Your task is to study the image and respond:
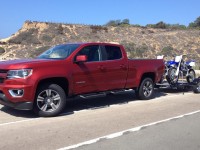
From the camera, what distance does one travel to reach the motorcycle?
45.5 ft

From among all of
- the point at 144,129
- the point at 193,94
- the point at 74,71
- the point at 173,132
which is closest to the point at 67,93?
the point at 74,71

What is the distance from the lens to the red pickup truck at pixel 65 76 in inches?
328

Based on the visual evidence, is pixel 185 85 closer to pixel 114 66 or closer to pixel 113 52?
pixel 113 52

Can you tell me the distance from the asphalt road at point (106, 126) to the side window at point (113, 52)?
56.6 inches

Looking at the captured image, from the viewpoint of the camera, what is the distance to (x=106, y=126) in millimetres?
7969

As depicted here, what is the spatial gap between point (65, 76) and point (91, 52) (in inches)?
54.7

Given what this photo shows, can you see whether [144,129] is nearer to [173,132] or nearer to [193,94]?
[173,132]

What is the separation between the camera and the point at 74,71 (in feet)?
30.3

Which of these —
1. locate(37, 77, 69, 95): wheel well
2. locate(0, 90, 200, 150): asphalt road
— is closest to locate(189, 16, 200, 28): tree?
locate(0, 90, 200, 150): asphalt road

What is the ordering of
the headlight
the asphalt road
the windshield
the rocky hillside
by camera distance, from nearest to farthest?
1. the asphalt road
2. the headlight
3. the windshield
4. the rocky hillside

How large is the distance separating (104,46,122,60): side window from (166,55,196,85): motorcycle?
357 cm

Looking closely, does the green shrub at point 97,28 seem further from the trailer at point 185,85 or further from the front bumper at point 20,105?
the front bumper at point 20,105

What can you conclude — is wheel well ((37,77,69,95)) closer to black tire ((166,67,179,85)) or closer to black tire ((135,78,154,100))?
black tire ((135,78,154,100))

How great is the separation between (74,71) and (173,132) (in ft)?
9.99
